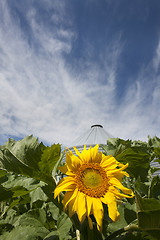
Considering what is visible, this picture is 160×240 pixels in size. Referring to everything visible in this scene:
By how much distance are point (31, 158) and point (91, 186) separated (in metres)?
→ 0.27

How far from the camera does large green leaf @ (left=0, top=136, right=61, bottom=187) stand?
0.66 m

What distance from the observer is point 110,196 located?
2.15 feet

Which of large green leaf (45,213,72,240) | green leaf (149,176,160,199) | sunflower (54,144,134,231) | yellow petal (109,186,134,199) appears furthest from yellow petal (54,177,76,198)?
green leaf (149,176,160,199)

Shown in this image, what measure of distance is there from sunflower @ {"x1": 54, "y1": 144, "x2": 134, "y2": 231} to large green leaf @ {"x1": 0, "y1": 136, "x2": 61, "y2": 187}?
61 mm

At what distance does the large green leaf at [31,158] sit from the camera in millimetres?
658

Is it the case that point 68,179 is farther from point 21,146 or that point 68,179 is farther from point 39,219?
point 39,219

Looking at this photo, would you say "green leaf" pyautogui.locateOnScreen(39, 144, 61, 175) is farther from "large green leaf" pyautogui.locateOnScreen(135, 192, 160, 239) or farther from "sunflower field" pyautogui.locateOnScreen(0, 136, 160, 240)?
"large green leaf" pyautogui.locateOnScreen(135, 192, 160, 239)

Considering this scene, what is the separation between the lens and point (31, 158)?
665mm

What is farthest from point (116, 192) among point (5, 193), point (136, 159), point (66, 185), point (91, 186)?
point (5, 193)

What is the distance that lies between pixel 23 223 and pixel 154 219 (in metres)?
0.70

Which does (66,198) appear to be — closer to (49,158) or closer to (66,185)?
(66,185)

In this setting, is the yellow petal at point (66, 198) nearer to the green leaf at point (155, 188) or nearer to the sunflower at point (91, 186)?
the sunflower at point (91, 186)

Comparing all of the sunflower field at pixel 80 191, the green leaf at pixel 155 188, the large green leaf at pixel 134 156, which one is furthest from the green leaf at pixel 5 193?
the green leaf at pixel 155 188

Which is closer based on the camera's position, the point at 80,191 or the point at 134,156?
the point at 80,191
